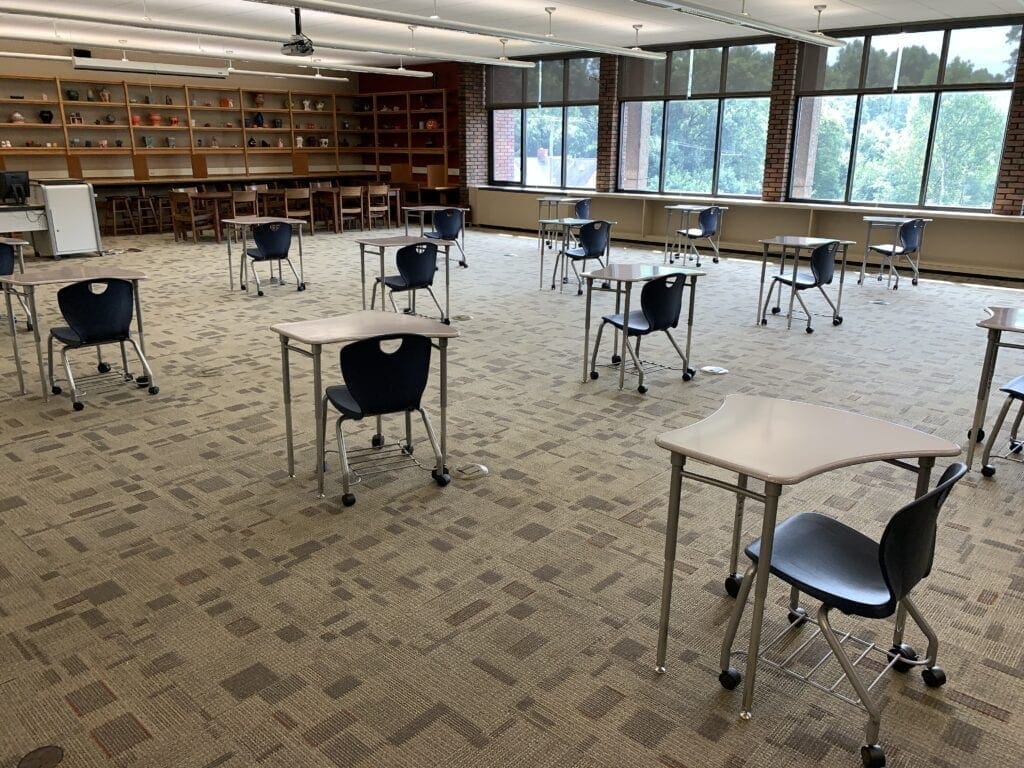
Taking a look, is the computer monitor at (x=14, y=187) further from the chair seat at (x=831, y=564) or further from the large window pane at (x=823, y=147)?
the chair seat at (x=831, y=564)

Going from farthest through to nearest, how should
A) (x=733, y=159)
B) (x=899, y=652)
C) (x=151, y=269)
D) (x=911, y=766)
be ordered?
(x=733, y=159) → (x=151, y=269) → (x=899, y=652) → (x=911, y=766)

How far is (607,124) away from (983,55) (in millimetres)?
5582

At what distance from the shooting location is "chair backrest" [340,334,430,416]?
334cm

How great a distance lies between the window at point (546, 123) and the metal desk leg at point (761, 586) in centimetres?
1264

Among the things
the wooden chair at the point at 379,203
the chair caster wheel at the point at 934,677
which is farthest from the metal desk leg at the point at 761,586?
the wooden chair at the point at 379,203

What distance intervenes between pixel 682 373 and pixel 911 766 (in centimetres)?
367

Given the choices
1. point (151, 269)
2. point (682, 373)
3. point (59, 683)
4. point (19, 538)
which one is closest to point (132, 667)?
point (59, 683)

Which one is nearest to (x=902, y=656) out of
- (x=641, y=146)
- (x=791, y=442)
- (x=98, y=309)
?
(x=791, y=442)

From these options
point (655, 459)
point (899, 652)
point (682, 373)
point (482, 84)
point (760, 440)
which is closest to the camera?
point (760, 440)

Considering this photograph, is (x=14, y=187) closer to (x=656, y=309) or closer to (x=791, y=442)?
(x=656, y=309)

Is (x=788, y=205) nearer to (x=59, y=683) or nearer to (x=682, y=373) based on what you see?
(x=682, y=373)

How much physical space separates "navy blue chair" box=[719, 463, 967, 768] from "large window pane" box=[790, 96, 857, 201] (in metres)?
10.2

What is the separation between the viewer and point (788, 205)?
37.5ft

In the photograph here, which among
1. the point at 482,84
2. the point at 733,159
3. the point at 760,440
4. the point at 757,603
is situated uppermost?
the point at 482,84
